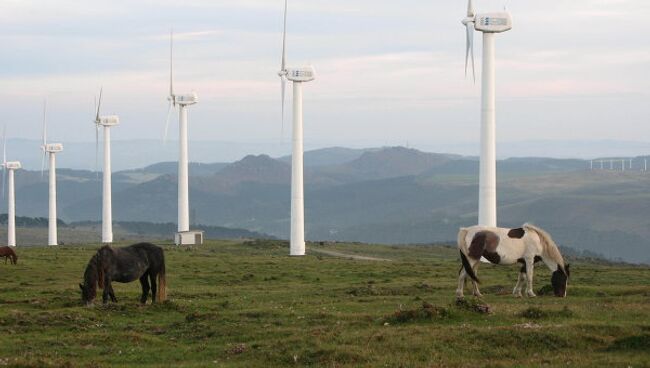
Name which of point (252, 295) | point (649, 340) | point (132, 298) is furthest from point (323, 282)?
point (649, 340)

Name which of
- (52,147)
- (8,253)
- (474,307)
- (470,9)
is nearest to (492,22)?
(470,9)

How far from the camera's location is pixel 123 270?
112ft

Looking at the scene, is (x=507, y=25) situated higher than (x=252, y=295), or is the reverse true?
(x=507, y=25)

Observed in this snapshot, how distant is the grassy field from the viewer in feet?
75.9

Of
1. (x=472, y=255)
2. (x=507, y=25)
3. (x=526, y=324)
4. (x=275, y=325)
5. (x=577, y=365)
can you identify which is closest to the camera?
(x=577, y=365)

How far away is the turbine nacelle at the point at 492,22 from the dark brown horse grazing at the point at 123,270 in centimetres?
3460

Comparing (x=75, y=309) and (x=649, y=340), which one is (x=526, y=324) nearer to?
(x=649, y=340)

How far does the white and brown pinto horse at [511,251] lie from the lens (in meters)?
34.0

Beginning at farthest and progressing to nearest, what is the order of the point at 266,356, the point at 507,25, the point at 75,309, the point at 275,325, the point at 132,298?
1. the point at 507,25
2. the point at 132,298
3. the point at 75,309
4. the point at 275,325
5. the point at 266,356

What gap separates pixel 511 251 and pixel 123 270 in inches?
467

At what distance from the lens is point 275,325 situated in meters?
28.8

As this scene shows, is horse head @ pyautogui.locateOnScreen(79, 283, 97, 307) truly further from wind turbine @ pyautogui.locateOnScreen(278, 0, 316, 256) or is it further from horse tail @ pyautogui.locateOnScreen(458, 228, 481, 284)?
wind turbine @ pyautogui.locateOnScreen(278, 0, 316, 256)

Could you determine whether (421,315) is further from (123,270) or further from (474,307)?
(123,270)

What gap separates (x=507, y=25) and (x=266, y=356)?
4505 cm
